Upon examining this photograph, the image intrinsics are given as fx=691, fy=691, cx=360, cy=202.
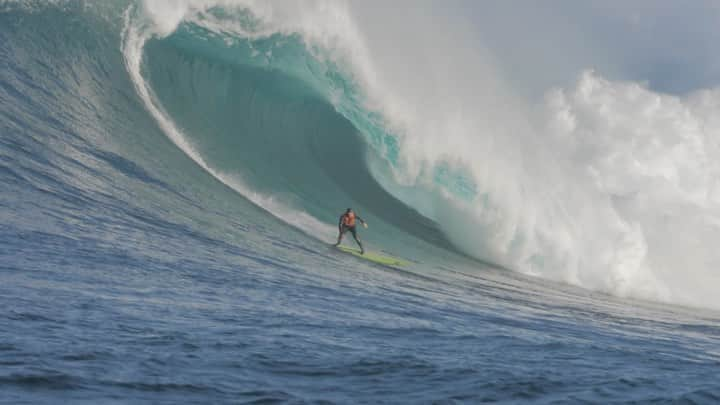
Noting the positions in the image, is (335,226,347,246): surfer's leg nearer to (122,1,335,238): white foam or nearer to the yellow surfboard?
the yellow surfboard

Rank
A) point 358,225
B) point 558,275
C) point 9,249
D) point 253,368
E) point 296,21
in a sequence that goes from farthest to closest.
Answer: point 296,21 < point 558,275 < point 358,225 < point 9,249 < point 253,368

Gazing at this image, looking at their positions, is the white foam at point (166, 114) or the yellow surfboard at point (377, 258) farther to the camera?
the white foam at point (166, 114)

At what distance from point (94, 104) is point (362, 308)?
26.4 ft

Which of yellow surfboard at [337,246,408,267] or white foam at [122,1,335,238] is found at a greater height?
white foam at [122,1,335,238]

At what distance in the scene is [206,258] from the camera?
7285mm

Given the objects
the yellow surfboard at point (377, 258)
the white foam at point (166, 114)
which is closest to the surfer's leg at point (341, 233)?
the yellow surfboard at point (377, 258)

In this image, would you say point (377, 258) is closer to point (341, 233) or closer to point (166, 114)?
point (341, 233)

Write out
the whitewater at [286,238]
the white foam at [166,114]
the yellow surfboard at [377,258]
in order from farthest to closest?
the white foam at [166,114], the yellow surfboard at [377,258], the whitewater at [286,238]

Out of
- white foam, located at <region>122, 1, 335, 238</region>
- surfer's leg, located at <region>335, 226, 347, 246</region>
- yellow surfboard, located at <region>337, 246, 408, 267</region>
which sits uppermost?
white foam, located at <region>122, 1, 335, 238</region>

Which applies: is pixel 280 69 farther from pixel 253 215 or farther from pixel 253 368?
pixel 253 368

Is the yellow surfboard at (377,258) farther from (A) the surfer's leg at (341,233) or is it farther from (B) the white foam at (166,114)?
(B) the white foam at (166,114)

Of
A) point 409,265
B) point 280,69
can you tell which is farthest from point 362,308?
point 280,69

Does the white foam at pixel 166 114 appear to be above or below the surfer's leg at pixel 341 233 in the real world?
above

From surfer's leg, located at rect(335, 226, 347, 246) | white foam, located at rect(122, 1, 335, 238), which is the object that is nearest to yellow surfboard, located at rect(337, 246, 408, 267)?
surfer's leg, located at rect(335, 226, 347, 246)
